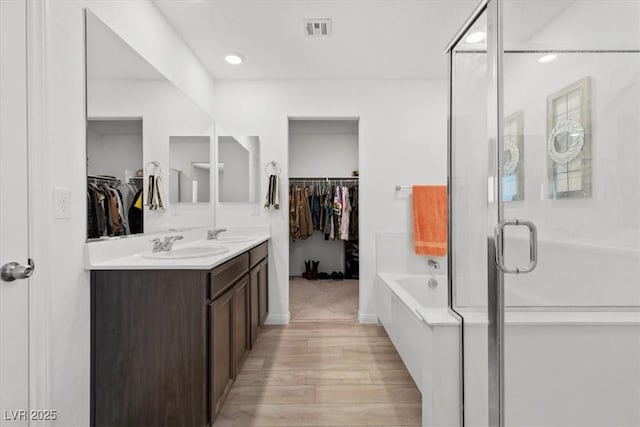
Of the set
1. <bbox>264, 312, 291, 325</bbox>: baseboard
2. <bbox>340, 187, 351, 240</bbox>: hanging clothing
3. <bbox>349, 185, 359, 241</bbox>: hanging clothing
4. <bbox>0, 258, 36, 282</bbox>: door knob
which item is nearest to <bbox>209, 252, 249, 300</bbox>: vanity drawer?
<bbox>0, 258, 36, 282</bbox>: door knob

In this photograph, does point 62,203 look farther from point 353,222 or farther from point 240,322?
point 353,222

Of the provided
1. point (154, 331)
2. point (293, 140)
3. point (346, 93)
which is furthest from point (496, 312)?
point (293, 140)

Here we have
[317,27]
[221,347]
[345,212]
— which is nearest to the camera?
[221,347]

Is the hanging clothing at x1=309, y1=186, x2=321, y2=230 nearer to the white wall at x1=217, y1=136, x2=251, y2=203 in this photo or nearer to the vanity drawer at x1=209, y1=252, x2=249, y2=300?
the white wall at x1=217, y1=136, x2=251, y2=203

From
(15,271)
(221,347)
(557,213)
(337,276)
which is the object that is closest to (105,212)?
(15,271)

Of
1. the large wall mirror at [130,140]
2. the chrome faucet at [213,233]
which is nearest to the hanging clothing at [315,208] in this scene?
the chrome faucet at [213,233]

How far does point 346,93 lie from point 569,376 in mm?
2875

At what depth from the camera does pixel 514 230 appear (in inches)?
47.2

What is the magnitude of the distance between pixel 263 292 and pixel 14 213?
2.02m

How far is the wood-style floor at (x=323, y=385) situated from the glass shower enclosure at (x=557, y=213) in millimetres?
654

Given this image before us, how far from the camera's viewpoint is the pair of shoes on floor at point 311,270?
5.24m

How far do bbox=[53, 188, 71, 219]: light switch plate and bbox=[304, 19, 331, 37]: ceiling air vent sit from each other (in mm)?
1879

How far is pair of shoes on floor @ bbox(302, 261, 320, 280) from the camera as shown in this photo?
17.2 ft

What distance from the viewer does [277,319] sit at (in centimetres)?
323
